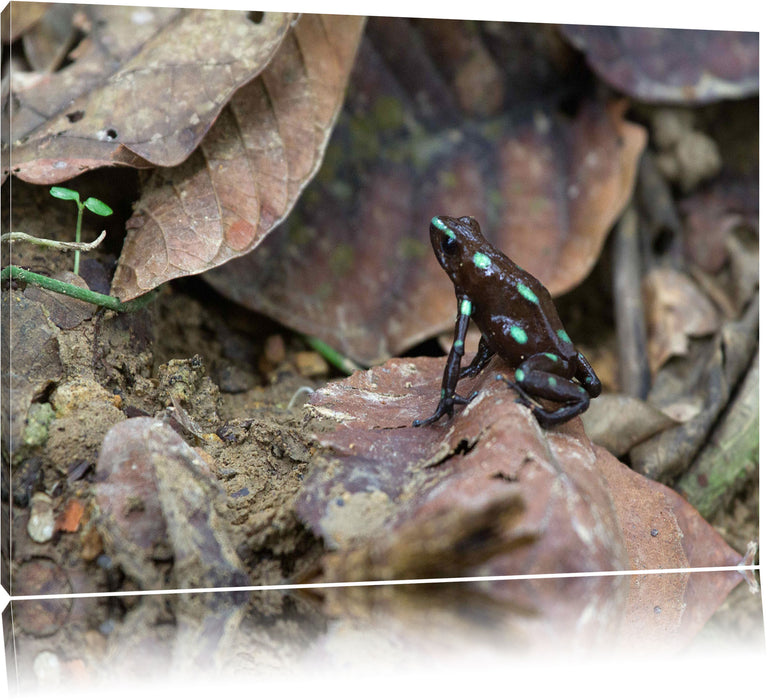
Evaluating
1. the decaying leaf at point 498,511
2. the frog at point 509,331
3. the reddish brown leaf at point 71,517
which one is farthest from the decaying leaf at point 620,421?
the reddish brown leaf at point 71,517

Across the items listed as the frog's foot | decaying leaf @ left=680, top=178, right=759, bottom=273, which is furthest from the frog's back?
decaying leaf @ left=680, top=178, right=759, bottom=273

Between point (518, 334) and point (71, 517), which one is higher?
point (518, 334)

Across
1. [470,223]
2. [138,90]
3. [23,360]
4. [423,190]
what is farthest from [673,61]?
[23,360]

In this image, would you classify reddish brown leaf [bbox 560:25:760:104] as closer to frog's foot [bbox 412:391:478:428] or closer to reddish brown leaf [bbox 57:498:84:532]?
frog's foot [bbox 412:391:478:428]

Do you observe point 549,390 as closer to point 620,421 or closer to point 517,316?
point 517,316

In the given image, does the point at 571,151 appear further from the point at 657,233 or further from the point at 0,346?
the point at 0,346

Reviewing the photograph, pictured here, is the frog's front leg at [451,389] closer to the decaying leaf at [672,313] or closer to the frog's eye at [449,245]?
the frog's eye at [449,245]

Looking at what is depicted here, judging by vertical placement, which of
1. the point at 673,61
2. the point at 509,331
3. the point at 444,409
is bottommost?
the point at 444,409
